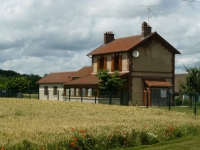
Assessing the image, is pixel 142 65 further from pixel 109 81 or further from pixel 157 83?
pixel 109 81

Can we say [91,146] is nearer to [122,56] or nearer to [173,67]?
[122,56]

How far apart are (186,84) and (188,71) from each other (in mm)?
1565

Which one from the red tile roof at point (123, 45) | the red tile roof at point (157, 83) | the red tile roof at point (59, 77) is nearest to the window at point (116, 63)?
the red tile roof at point (123, 45)

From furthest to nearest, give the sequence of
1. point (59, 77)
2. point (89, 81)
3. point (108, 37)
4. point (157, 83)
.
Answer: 1. point (59, 77)
2. point (108, 37)
3. point (89, 81)
4. point (157, 83)

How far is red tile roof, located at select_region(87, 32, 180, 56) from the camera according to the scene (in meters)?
45.3

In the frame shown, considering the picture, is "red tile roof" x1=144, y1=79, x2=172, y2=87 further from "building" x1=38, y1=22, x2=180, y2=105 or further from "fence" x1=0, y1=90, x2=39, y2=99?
"fence" x1=0, y1=90, x2=39, y2=99

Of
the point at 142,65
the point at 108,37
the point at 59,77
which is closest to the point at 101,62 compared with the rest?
the point at 108,37

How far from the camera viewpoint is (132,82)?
4456cm

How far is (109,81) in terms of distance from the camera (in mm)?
42625

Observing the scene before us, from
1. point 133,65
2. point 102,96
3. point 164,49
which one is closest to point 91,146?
point 102,96

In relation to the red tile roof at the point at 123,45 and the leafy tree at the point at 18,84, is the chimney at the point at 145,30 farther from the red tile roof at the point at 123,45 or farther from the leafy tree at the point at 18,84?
the leafy tree at the point at 18,84

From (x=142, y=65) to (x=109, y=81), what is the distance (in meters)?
5.09

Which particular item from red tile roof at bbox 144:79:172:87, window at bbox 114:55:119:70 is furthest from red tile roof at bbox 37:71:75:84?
red tile roof at bbox 144:79:172:87

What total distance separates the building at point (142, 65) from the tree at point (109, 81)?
1114 mm
